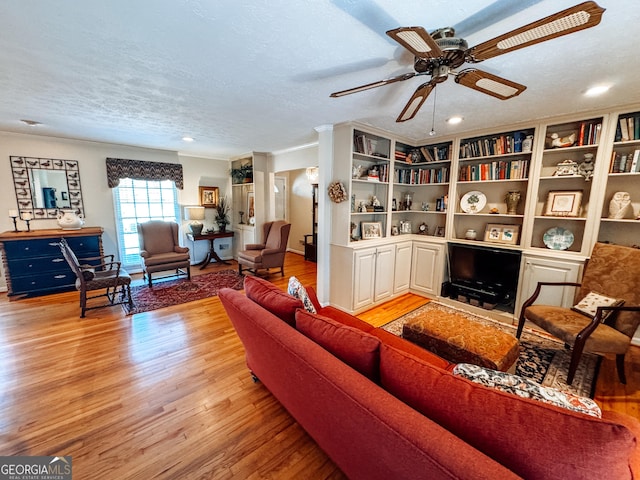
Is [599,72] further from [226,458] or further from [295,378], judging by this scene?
[226,458]

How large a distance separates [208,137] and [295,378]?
3668 millimetres

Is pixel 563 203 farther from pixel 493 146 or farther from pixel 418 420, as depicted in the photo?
pixel 418 420

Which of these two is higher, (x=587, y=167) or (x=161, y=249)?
(x=587, y=167)

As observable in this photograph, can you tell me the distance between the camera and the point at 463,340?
76.2 inches

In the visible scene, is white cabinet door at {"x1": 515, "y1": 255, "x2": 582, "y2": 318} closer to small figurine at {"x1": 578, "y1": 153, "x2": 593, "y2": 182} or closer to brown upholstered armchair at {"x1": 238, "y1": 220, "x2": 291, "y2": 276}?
small figurine at {"x1": 578, "y1": 153, "x2": 593, "y2": 182}

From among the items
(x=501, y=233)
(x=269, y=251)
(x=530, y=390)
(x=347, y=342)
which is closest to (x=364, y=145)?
(x=501, y=233)

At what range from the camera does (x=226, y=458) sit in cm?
147

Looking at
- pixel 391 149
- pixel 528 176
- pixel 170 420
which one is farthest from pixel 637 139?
pixel 170 420

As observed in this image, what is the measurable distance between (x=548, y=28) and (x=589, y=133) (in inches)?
96.8

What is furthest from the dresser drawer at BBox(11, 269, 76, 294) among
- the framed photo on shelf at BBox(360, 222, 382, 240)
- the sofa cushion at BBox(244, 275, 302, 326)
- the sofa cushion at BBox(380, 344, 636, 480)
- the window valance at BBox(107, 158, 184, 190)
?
the sofa cushion at BBox(380, 344, 636, 480)

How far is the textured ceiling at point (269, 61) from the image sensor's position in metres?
1.24

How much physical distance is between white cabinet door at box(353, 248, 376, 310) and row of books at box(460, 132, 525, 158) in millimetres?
1796

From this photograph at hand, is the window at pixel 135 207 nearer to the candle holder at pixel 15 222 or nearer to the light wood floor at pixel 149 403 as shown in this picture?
the candle holder at pixel 15 222

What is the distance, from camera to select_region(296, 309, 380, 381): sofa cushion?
1110 mm
